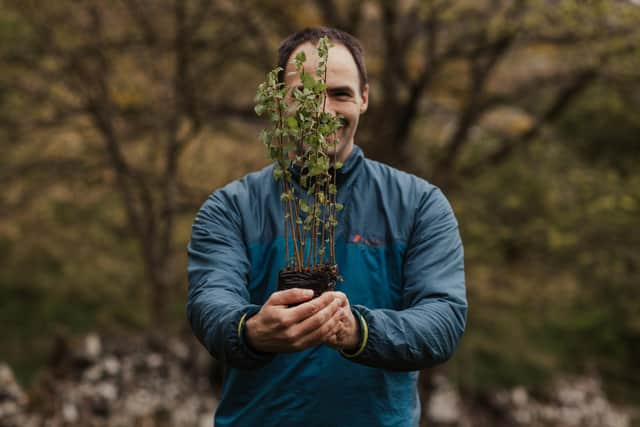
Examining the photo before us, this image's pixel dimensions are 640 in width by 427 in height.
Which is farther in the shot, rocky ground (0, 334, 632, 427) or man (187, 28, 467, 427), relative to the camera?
rocky ground (0, 334, 632, 427)

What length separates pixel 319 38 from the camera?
2064 millimetres

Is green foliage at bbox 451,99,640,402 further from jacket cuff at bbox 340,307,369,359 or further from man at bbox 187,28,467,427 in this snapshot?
jacket cuff at bbox 340,307,369,359

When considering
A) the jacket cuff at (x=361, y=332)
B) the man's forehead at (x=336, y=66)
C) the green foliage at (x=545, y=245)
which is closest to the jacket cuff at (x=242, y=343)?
the jacket cuff at (x=361, y=332)

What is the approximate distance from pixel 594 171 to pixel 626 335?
558cm

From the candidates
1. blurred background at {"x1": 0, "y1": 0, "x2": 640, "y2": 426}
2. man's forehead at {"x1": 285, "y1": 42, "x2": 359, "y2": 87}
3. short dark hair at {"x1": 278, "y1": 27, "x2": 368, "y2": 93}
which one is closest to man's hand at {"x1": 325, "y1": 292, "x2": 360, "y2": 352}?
man's forehead at {"x1": 285, "y1": 42, "x2": 359, "y2": 87}

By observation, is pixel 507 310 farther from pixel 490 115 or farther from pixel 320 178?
pixel 320 178

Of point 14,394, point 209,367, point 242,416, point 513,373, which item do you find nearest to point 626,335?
point 513,373

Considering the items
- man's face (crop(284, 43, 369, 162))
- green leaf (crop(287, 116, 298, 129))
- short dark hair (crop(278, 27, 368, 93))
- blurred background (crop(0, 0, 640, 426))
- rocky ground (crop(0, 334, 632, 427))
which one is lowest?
rocky ground (crop(0, 334, 632, 427))

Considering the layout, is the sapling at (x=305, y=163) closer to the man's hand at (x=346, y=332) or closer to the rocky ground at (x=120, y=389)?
the man's hand at (x=346, y=332)

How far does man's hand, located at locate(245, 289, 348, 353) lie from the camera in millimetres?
1616

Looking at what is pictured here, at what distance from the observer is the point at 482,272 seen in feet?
31.6

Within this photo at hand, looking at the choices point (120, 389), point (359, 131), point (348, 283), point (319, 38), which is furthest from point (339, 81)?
point (120, 389)

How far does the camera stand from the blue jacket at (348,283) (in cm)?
185

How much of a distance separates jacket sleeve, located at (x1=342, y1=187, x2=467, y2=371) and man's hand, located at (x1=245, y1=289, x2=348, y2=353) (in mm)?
105
